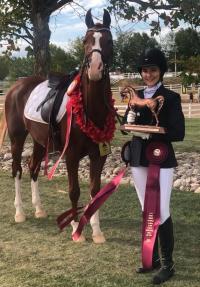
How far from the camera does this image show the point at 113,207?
6.32 m

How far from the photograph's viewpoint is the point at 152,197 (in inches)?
147

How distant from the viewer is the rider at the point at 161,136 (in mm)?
3645

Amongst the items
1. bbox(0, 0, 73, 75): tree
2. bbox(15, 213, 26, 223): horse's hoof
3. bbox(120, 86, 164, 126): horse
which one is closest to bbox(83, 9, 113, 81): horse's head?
bbox(120, 86, 164, 126): horse

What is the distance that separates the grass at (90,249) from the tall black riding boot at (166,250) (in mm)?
75

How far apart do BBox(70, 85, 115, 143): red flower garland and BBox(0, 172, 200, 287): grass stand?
110 cm

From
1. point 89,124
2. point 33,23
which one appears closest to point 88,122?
point 89,124

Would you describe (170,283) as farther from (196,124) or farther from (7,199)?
(196,124)

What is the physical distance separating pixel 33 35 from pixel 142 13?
10.5 ft

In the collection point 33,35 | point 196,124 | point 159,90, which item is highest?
point 33,35

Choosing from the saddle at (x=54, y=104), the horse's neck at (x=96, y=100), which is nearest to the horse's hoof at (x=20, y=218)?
the saddle at (x=54, y=104)

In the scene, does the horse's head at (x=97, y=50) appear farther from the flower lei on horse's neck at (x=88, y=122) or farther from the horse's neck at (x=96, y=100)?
the flower lei on horse's neck at (x=88, y=122)

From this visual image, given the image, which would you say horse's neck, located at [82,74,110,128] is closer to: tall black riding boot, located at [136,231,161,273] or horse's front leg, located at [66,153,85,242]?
horse's front leg, located at [66,153,85,242]

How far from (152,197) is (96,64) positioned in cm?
132

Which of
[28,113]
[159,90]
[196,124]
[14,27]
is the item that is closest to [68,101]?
[28,113]
